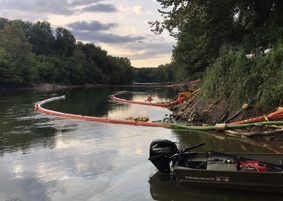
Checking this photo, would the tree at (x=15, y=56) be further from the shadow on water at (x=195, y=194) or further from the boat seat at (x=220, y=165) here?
the boat seat at (x=220, y=165)

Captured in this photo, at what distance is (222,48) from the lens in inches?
885

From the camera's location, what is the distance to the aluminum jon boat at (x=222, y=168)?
27.2ft

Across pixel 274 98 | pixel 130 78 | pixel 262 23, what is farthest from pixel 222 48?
pixel 130 78

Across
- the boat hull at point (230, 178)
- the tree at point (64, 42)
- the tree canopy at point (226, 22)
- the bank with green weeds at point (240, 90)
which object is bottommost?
the boat hull at point (230, 178)

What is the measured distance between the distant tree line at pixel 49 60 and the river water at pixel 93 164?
61001 millimetres

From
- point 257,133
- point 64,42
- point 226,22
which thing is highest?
point 64,42

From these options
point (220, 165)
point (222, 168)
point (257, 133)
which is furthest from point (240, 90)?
point (222, 168)

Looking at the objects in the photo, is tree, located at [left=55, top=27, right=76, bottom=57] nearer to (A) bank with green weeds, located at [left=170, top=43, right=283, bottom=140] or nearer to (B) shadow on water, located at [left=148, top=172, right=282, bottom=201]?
(A) bank with green weeds, located at [left=170, top=43, right=283, bottom=140]

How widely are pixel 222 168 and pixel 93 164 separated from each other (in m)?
4.66

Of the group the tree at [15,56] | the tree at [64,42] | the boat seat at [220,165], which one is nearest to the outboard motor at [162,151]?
the boat seat at [220,165]

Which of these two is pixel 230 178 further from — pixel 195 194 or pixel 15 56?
pixel 15 56

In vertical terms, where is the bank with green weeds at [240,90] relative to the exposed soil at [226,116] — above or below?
above

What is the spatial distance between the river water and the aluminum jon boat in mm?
266

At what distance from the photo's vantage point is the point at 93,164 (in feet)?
39.0
